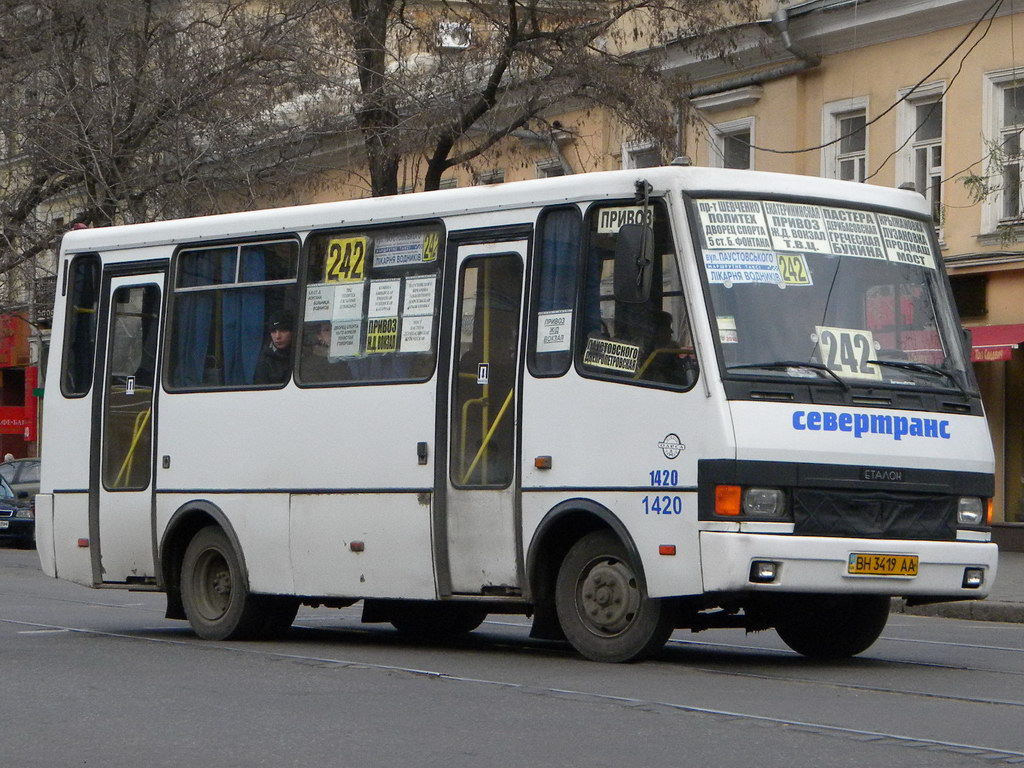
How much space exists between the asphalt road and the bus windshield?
1.72m

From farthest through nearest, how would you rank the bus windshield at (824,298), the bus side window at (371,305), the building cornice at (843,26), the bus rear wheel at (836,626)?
the building cornice at (843,26), the bus side window at (371,305), the bus rear wheel at (836,626), the bus windshield at (824,298)

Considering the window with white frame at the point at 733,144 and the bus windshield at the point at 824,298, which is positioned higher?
the window with white frame at the point at 733,144

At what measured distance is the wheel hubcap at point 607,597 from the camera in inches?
437

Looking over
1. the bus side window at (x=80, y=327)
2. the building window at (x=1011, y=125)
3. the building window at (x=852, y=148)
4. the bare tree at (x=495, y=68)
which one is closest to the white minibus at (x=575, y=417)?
the bus side window at (x=80, y=327)

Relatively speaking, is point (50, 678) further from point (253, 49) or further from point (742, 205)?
point (253, 49)

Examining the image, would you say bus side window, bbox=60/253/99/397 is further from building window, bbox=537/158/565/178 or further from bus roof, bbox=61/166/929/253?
building window, bbox=537/158/565/178

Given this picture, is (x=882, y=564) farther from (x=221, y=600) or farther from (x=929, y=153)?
(x=929, y=153)

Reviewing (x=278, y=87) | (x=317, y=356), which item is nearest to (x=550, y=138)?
(x=278, y=87)

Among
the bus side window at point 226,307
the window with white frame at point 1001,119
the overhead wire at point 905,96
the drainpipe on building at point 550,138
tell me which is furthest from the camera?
the drainpipe on building at point 550,138

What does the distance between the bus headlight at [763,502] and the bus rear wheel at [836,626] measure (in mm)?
1299

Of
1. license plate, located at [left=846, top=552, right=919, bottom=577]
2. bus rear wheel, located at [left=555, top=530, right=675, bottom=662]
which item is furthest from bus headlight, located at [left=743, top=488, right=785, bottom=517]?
bus rear wheel, located at [left=555, top=530, right=675, bottom=662]

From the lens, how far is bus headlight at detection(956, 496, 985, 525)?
11234 mm

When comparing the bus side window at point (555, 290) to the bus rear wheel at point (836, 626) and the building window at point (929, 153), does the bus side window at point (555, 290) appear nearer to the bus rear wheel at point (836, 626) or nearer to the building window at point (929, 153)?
the bus rear wheel at point (836, 626)

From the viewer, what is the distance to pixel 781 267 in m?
11.1
